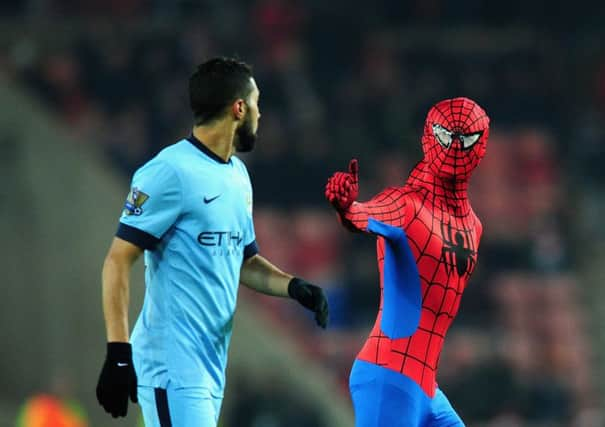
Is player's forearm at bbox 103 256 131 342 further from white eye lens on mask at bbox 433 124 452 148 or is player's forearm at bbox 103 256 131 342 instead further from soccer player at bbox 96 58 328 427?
white eye lens on mask at bbox 433 124 452 148

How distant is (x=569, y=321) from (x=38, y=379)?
5.46 metres

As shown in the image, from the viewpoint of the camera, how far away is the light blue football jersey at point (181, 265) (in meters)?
4.57

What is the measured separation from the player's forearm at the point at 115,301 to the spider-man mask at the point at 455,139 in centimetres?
146

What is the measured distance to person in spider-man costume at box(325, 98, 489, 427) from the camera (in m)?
5.04

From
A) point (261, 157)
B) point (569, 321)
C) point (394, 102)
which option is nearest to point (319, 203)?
point (261, 157)

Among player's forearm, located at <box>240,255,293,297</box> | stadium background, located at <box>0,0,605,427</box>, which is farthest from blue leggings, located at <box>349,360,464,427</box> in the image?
stadium background, located at <box>0,0,605,427</box>

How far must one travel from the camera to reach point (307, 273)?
12148 millimetres

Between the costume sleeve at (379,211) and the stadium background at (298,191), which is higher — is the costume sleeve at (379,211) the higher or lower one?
the lower one

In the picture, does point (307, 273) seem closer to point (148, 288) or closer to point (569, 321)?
point (569, 321)

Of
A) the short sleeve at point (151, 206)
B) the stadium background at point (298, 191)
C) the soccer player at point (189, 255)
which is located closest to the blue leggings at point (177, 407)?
the soccer player at point (189, 255)

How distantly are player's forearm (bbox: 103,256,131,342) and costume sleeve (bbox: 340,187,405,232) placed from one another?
86 cm

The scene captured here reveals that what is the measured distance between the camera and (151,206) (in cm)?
456

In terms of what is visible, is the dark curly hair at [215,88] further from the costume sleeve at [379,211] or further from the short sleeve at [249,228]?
the costume sleeve at [379,211]

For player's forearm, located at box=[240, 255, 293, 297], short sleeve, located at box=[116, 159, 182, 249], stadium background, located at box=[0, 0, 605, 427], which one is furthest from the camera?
stadium background, located at box=[0, 0, 605, 427]
